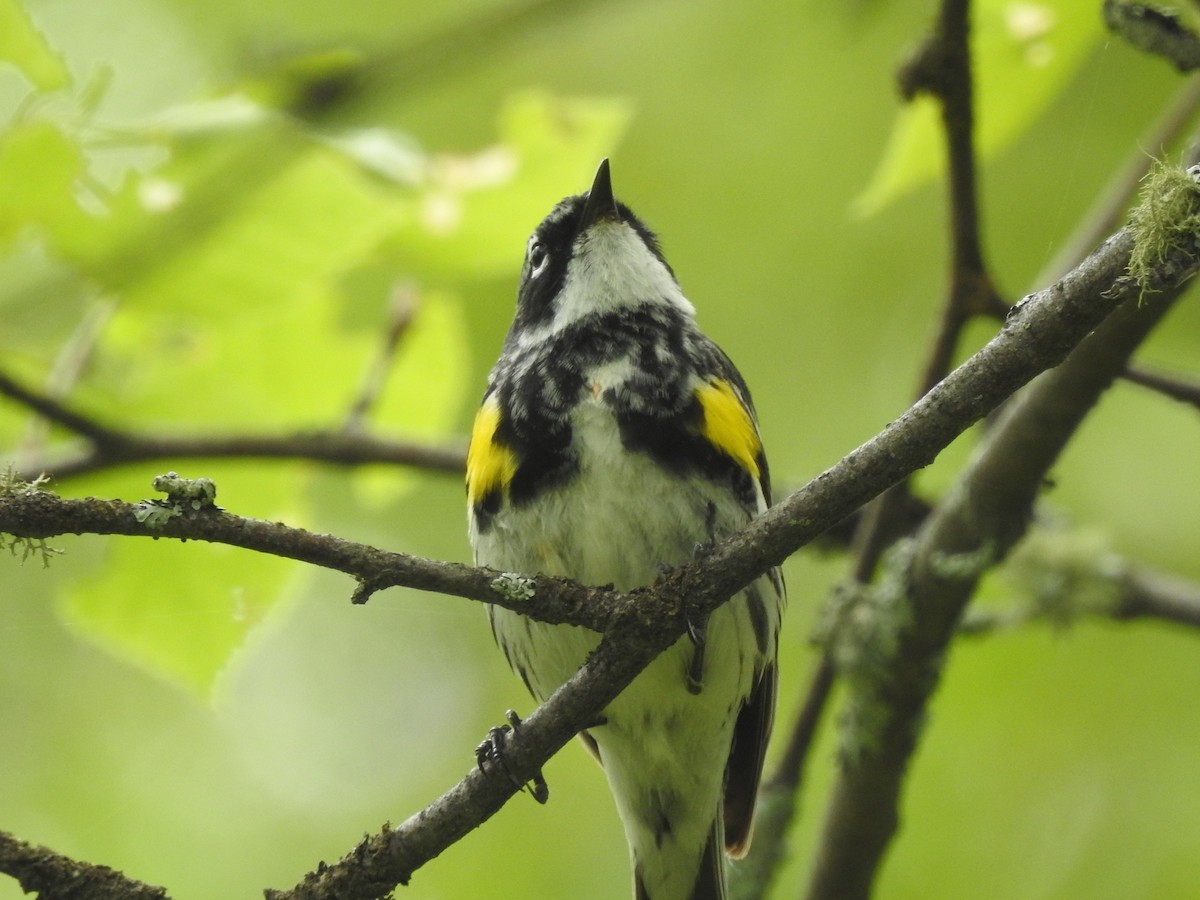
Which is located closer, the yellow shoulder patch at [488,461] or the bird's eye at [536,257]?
the yellow shoulder patch at [488,461]

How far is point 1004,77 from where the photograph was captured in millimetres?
3637

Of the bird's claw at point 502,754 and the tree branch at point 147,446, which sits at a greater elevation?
the tree branch at point 147,446

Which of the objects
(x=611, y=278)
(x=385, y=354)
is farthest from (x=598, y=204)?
(x=385, y=354)

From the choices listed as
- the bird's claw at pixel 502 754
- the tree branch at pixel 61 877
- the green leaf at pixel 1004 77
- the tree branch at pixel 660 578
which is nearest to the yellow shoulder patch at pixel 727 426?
the green leaf at pixel 1004 77

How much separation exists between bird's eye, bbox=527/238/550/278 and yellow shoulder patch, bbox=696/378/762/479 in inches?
40.4

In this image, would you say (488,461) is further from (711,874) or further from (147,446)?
(711,874)

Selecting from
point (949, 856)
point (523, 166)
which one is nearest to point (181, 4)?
point (523, 166)

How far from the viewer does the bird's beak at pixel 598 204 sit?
429cm

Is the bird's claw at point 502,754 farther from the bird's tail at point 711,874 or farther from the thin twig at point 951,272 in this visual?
the thin twig at point 951,272

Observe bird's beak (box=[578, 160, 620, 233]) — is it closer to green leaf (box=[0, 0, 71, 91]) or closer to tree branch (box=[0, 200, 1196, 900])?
green leaf (box=[0, 0, 71, 91])

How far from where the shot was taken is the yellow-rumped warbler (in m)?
3.44

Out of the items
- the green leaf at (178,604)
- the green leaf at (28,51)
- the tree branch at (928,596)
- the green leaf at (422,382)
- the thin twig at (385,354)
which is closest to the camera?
the green leaf at (28,51)

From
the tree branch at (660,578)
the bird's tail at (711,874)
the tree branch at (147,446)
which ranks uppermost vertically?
the tree branch at (147,446)

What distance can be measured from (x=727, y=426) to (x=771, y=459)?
9.97ft
